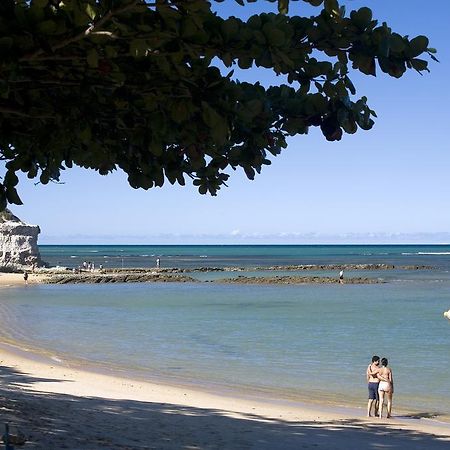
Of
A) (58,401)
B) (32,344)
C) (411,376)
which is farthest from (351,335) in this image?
(58,401)

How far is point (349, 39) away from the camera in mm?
5609

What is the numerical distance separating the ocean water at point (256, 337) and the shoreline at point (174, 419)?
6.05ft

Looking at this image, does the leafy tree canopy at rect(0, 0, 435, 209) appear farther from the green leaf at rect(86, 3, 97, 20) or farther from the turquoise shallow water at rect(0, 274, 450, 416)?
the turquoise shallow water at rect(0, 274, 450, 416)

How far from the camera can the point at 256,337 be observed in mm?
30656

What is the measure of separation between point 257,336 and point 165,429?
61.5ft

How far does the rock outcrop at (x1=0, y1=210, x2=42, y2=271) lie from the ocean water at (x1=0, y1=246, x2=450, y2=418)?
2228 centimetres

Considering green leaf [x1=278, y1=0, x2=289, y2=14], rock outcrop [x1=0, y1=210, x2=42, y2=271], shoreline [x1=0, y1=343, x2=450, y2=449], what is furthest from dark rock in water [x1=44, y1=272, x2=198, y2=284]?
green leaf [x1=278, y1=0, x2=289, y2=14]

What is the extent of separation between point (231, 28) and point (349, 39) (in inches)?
40.5

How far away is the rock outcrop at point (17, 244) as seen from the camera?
257ft

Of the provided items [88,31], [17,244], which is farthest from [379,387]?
[17,244]

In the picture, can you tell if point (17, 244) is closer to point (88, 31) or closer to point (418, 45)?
point (88, 31)

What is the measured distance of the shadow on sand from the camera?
10.7 m

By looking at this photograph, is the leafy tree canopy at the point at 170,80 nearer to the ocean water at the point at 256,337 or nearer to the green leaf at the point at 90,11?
the green leaf at the point at 90,11

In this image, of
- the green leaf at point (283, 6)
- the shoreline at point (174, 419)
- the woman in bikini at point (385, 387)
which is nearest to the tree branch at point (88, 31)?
the green leaf at point (283, 6)
